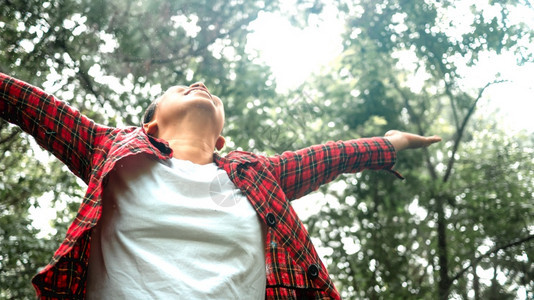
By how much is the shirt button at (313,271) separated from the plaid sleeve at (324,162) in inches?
15.8

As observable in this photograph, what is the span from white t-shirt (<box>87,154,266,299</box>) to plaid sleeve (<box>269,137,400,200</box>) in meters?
0.30

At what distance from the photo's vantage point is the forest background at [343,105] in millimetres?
3459

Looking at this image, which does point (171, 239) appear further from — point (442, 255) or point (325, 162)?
point (442, 255)

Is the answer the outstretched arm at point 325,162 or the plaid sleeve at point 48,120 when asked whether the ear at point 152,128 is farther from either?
the outstretched arm at point 325,162

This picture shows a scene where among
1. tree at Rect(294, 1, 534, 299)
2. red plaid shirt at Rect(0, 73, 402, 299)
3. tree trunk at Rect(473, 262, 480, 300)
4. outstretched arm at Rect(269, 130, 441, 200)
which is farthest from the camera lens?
tree trunk at Rect(473, 262, 480, 300)

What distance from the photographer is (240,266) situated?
1543 millimetres

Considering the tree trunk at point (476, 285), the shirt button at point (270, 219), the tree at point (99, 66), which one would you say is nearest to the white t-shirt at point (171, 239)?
the shirt button at point (270, 219)

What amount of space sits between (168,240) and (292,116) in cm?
283

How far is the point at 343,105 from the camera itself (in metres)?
4.67

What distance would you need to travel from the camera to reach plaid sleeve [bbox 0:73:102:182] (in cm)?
163

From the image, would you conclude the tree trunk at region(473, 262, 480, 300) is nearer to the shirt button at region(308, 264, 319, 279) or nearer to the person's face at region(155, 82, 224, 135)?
the shirt button at region(308, 264, 319, 279)

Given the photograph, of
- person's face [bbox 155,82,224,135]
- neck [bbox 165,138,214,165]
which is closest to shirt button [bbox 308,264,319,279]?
neck [bbox 165,138,214,165]

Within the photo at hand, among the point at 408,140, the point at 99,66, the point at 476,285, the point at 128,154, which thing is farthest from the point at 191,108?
the point at 476,285

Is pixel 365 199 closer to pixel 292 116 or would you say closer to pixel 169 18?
pixel 292 116
